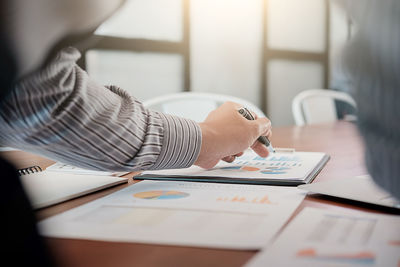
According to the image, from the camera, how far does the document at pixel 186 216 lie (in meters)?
0.39

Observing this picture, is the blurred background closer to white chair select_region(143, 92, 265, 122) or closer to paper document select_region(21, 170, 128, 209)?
white chair select_region(143, 92, 265, 122)

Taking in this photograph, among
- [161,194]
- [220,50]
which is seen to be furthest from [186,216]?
[220,50]

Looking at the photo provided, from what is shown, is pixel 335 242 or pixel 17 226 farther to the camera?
pixel 335 242

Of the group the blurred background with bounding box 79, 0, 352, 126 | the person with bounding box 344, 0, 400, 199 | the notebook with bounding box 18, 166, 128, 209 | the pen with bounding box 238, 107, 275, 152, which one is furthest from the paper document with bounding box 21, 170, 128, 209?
the blurred background with bounding box 79, 0, 352, 126

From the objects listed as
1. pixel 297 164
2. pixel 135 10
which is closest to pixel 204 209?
pixel 297 164

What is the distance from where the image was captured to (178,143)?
640 millimetres

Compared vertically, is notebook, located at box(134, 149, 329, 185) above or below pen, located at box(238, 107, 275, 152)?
below

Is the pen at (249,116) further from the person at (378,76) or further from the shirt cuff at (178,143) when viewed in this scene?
the person at (378,76)

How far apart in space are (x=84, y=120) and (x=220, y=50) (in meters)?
3.20

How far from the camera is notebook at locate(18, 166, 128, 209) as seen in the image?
1.79ft

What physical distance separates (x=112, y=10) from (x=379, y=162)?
0.72ft

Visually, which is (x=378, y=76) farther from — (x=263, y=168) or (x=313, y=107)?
(x=313, y=107)

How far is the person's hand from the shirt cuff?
24 mm

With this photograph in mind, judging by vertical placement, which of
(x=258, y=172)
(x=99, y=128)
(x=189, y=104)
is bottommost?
(x=189, y=104)
